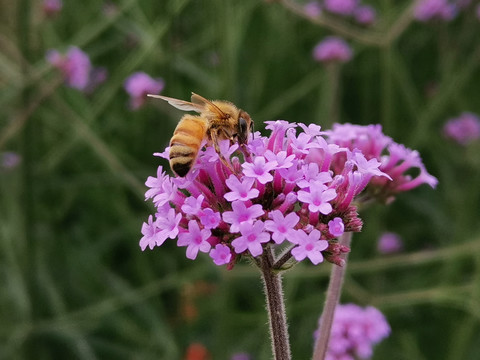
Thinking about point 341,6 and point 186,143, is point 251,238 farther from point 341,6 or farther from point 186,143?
point 341,6

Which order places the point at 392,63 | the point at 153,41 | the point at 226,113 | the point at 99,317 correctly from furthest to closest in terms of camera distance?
the point at 392,63 < the point at 99,317 < the point at 153,41 < the point at 226,113

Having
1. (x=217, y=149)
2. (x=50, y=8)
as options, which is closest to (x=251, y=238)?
(x=217, y=149)

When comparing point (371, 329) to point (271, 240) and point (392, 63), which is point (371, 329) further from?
point (392, 63)

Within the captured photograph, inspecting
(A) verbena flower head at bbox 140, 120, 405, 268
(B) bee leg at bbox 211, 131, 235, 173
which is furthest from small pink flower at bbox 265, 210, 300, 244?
(B) bee leg at bbox 211, 131, 235, 173

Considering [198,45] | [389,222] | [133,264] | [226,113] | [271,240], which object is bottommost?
[271,240]

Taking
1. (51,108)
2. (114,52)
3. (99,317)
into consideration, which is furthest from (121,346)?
(114,52)

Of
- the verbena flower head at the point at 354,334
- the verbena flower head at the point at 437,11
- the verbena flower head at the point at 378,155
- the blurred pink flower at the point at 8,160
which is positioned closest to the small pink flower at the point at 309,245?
the verbena flower head at the point at 378,155
